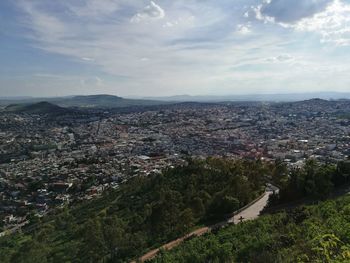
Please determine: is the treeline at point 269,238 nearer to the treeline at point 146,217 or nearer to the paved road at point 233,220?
the paved road at point 233,220

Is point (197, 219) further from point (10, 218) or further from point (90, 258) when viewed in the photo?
point (10, 218)

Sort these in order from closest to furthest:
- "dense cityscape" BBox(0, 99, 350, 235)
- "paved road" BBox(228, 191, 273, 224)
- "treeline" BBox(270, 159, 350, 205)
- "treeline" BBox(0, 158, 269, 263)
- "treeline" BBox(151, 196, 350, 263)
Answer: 1. "treeline" BBox(151, 196, 350, 263)
2. "treeline" BBox(0, 158, 269, 263)
3. "treeline" BBox(270, 159, 350, 205)
4. "paved road" BBox(228, 191, 273, 224)
5. "dense cityscape" BBox(0, 99, 350, 235)

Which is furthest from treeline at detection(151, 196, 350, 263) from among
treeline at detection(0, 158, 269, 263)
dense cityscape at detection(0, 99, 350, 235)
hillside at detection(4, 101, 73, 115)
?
hillside at detection(4, 101, 73, 115)

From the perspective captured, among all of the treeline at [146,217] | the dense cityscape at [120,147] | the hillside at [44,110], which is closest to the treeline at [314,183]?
the treeline at [146,217]

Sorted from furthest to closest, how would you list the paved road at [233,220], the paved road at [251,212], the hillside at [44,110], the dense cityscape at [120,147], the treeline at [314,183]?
the hillside at [44,110], the dense cityscape at [120,147], the paved road at [251,212], the treeline at [314,183], the paved road at [233,220]

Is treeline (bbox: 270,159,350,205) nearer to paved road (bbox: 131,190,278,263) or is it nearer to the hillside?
paved road (bbox: 131,190,278,263)

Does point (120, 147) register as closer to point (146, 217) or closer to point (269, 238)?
point (146, 217)
